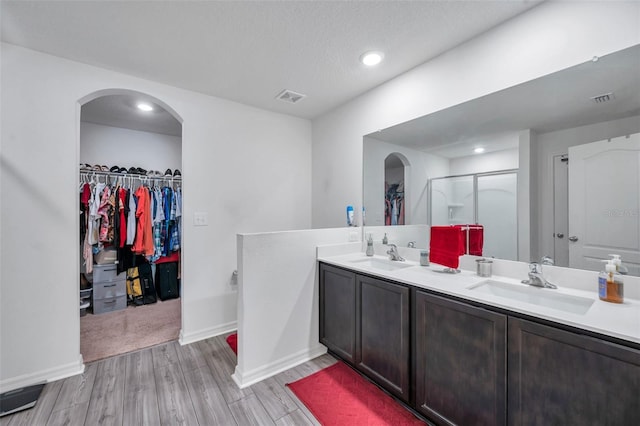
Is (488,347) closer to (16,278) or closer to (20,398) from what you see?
(20,398)

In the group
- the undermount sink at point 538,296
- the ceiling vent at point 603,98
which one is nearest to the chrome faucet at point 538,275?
the undermount sink at point 538,296

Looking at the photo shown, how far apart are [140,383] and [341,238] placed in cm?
189

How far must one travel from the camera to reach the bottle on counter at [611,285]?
1.20 meters

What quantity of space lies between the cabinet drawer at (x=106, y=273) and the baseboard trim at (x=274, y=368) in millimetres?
2429

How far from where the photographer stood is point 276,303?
2.07 metres

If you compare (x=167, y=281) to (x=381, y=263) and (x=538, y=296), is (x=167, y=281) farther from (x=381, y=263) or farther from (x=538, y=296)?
(x=538, y=296)

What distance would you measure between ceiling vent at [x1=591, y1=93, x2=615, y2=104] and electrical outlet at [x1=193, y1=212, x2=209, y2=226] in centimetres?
295

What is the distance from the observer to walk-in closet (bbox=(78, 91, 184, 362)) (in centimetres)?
304

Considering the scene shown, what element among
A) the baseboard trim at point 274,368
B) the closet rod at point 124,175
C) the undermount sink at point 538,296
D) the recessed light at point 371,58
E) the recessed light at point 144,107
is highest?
the recessed light at point 144,107

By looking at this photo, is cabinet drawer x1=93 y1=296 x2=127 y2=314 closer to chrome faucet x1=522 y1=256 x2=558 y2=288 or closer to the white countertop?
the white countertop

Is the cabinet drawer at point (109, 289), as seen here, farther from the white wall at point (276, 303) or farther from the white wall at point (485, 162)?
the white wall at point (485, 162)

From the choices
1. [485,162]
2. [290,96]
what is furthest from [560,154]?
[290,96]

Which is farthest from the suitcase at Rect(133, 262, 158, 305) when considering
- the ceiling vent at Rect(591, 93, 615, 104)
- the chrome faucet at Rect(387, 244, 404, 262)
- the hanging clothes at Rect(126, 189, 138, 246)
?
the ceiling vent at Rect(591, 93, 615, 104)

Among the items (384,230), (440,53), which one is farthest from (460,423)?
(440,53)
